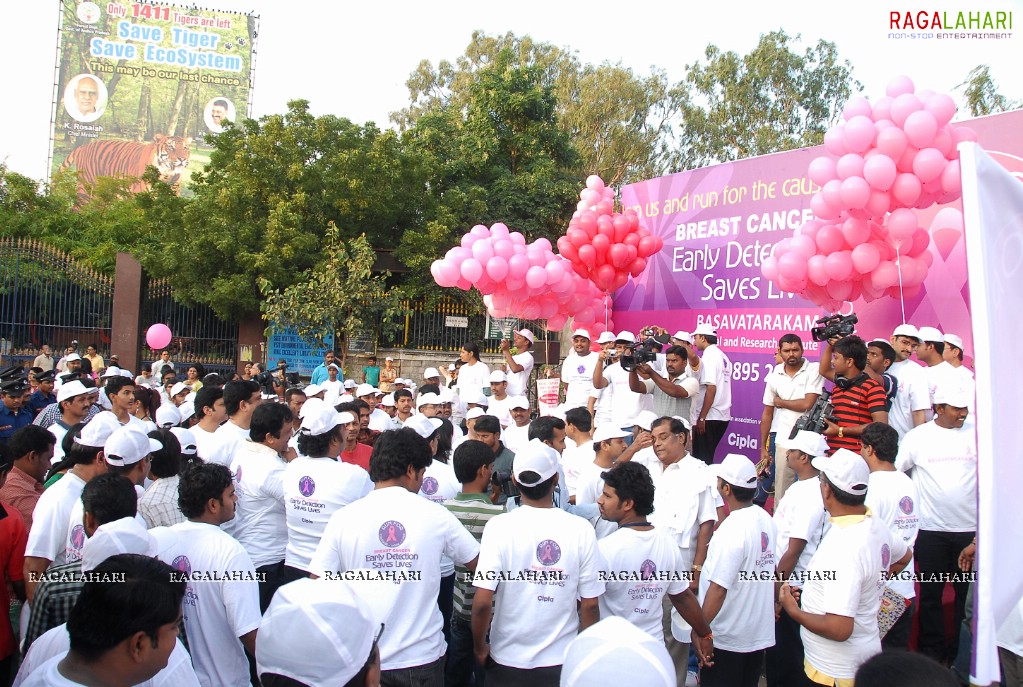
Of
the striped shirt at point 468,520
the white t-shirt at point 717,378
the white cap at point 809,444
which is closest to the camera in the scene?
the striped shirt at point 468,520

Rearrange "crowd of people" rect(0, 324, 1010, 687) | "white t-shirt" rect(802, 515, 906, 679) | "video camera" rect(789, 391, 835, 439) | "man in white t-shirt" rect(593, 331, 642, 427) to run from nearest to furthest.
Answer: "crowd of people" rect(0, 324, 1010, 687) → "white t-shirt" rect(802, 515, 906, 679) → "video camera" rect(789, 391, 835, 439) → "man in white t-shirt" rect(593, 331, 642, 427)

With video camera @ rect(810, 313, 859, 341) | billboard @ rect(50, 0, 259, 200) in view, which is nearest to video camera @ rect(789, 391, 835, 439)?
video camera @ rect(810, 313, 859, 341)

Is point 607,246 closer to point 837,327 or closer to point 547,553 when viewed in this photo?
point 837,327

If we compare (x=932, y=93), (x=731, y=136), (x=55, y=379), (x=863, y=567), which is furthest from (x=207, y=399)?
(x=731, y=136)

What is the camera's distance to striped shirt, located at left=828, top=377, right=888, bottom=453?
580cm

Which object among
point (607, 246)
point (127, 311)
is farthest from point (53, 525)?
point (127, 311)

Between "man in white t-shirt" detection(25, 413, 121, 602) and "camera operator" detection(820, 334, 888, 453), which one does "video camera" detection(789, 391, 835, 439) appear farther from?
"man in white t-shirt" detection(25, 413, 121, 602)

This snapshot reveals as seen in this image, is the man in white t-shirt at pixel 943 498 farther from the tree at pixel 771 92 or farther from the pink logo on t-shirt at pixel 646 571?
the tree at pixel 771 92

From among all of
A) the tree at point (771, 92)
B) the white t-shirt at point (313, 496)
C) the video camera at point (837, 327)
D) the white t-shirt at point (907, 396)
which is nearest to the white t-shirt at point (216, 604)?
the white t-shirt at point (313, 496)

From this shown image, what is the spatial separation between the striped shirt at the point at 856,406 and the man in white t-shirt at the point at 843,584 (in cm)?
238

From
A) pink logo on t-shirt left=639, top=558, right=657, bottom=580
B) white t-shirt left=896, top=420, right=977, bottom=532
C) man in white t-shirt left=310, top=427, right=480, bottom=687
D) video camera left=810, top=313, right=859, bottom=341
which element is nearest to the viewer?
man in white t-shirt left=310, top=427, right=480, bottom=687

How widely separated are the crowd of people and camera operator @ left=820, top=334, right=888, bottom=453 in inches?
15.1

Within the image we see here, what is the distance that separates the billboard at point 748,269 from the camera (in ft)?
23.7

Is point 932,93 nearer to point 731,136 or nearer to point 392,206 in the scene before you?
point 392,206
